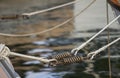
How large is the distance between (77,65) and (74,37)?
5.37m

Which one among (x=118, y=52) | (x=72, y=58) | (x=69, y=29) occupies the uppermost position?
(x=69, y=29)

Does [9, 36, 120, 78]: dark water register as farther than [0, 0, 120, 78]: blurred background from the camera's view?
No

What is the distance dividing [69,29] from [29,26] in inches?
123

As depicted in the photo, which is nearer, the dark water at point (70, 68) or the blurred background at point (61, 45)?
the dark water at point (70, 68)

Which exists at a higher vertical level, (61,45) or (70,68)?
(61,45)

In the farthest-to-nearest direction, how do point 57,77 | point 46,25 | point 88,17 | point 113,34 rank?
point 88,17, point 46,25, point 113,34, point 57,77

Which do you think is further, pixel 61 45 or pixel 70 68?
pixel 61 45

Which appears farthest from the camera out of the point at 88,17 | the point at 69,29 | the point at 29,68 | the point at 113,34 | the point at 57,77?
the point at 88,17

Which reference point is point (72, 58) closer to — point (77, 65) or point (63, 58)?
point (63, 58)

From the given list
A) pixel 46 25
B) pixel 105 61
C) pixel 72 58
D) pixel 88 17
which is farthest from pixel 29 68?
pixel 88 17

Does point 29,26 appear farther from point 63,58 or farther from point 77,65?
point 63,58

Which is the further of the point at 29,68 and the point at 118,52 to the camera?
the point at 118,52

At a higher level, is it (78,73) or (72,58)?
(78,73)

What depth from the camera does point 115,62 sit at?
43.9 ft
